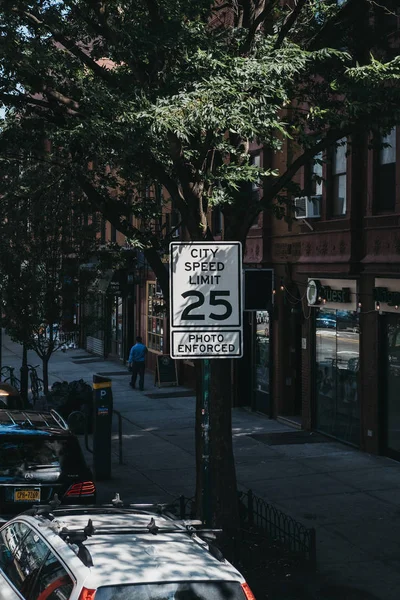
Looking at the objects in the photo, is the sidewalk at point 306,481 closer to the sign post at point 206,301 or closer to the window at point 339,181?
the sign post at point 206,301

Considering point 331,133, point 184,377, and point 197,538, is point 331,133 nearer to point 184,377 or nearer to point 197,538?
point 197,538

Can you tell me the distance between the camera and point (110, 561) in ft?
18.6

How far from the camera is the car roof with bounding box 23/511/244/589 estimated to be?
18.0 feet

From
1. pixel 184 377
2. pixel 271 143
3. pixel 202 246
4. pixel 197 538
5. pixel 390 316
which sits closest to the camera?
pixel 197 538

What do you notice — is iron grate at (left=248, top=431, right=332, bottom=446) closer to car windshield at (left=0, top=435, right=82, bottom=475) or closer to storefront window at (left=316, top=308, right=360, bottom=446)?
storefront window at (left=316, top=308, right=360, bottom=446)

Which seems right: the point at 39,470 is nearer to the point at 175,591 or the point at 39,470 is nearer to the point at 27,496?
the point at 27,496

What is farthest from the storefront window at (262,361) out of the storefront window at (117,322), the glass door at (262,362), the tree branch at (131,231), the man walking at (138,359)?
the storefront window at (117,322)

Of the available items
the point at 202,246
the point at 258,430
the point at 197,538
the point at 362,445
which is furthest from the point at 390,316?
the point at 197,538

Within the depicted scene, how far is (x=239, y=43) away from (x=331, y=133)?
1.85 meters

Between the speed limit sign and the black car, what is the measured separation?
3663mm

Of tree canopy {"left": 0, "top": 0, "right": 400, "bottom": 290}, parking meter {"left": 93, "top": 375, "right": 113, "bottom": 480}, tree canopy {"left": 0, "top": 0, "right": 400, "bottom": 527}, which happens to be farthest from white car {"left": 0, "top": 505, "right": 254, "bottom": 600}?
parking meter {"left": 93, "top": 375, "right": 113, "bottom": 480}

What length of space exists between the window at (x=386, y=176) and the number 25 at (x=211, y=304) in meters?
10.6

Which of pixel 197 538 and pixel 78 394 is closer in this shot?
pixel 197 538

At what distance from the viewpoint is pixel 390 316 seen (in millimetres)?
17859
